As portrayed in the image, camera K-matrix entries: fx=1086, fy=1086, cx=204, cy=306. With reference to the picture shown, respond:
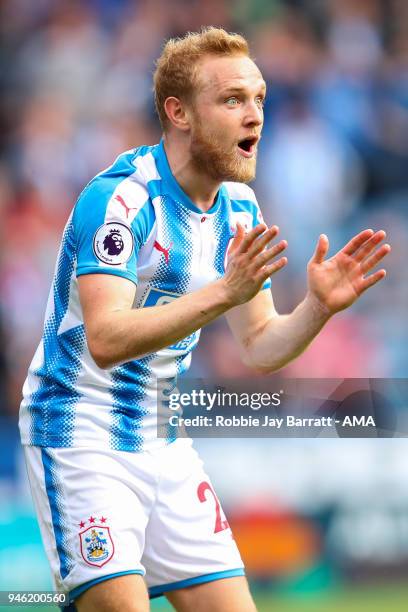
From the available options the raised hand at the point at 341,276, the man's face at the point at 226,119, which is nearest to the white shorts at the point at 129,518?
the raised hand at the point at 341,276

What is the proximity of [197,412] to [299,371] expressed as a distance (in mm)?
2560

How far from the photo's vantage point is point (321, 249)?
3852mm

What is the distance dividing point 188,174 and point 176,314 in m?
0.76

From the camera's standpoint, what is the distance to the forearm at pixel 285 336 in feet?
13.2

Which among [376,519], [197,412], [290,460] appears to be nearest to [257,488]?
[290,460]

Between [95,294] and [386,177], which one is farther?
[386,177]

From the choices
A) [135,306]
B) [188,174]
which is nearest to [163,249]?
[135,306]

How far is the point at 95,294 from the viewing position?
3.58 metres

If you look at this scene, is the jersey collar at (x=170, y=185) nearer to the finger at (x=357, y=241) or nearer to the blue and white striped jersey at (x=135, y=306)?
the blue and white striped jersey at (x=135, y=306)

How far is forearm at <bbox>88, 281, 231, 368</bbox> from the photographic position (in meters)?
3.48

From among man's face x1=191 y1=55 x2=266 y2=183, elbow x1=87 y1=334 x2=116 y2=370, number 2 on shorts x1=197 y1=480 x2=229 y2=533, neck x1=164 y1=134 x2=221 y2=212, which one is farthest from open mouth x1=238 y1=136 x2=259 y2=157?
number 2 on shorts x1=197 y1=480 x2=229 y2=533

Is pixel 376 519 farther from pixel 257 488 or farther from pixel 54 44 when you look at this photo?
pixel 54 44

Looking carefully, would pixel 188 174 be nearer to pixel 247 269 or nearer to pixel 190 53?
pixel 190 53

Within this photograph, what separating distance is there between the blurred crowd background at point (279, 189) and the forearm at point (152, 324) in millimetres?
3868
